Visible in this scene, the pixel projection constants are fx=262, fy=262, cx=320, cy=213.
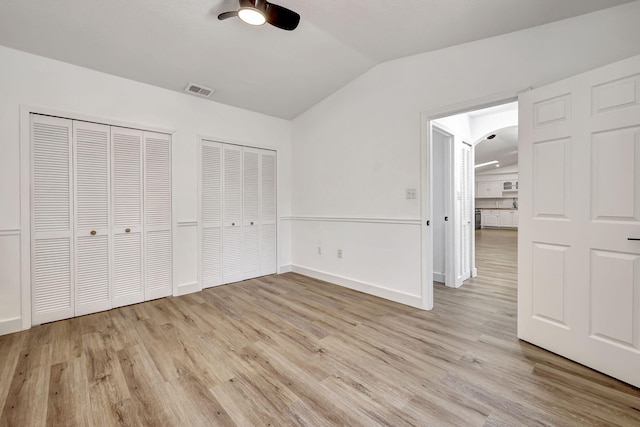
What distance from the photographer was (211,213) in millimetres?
3689

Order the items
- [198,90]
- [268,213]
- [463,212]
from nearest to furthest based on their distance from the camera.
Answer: [198,90], [463,212], [268,213]

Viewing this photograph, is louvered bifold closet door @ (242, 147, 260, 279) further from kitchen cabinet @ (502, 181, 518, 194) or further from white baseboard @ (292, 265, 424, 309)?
kitchen cabinet @ (502, 181, 518, 194)

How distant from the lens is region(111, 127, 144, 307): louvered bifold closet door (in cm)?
297

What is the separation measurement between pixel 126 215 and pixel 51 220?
611mm

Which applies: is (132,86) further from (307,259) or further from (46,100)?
(307,259)

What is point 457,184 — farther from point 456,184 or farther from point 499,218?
point 499,218

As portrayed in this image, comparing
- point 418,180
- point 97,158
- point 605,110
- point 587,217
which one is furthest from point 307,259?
point 605,110

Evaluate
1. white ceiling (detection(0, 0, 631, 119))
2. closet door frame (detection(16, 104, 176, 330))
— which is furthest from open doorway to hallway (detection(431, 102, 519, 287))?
closet door frame (detection(16, 104, 176, 330))

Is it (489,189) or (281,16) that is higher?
(281,16)

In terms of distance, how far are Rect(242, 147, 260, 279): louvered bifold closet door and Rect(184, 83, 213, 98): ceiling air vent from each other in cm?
87

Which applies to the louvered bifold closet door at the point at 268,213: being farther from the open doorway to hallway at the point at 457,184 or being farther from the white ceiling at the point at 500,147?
the white ceiling at the point at 500,147

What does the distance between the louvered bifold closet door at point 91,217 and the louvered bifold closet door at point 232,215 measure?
1331 millimetres

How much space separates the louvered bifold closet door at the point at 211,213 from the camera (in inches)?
142

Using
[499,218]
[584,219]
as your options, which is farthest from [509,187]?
[584,219]
